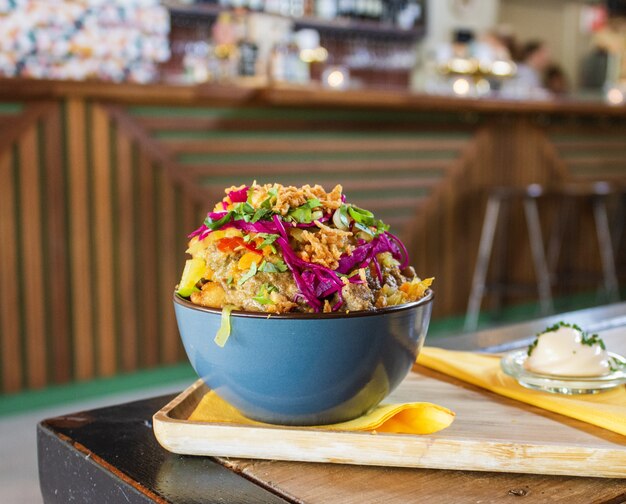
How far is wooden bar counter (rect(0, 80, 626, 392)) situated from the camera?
3014mm

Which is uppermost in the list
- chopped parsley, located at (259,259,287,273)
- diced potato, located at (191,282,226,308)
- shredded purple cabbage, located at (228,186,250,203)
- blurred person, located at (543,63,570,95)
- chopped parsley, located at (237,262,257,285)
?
blurred person, located at (543,63,570,95)

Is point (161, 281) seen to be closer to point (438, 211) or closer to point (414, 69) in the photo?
point (438, 211)

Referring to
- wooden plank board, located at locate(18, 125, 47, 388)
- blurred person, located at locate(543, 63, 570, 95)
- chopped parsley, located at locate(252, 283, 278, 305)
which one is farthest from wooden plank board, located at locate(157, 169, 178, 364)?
blurred person, located at locate(543, 63, 570, 95)

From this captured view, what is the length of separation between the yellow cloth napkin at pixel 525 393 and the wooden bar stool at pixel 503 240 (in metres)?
3.34

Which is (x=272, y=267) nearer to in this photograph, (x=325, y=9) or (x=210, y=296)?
(x=210, y=296)

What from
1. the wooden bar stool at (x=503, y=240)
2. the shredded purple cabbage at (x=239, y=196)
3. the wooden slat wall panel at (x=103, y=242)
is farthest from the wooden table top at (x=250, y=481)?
the wooden bar stool at (x=503, y=240)

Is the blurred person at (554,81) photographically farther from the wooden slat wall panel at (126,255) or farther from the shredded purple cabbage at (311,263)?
the shredded purple cabbage at (311,263)

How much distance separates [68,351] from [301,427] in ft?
8.42

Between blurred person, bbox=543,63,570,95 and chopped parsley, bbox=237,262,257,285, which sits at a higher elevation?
blurred person, bbox=543,63,570,95

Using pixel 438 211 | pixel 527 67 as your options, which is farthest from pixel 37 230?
pixel 527 67

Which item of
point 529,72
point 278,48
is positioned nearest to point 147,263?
point 278,48

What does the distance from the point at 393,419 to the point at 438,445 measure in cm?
8

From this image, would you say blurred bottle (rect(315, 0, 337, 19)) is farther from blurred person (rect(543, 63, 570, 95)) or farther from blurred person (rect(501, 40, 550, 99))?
blurred person (rect(543, 63, 570, 95))

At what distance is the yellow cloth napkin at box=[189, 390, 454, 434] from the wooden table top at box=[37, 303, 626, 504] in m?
0.05
